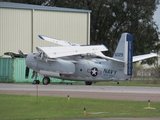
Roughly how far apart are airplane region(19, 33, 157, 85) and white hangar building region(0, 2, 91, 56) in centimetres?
1131

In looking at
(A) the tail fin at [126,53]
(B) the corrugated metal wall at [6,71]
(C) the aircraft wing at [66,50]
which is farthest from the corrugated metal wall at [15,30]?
(A) the tail fin at [126,53]

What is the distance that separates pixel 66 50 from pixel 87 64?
3530mm

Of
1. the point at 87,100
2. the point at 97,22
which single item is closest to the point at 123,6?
the point at 97,22

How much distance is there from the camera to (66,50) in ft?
125

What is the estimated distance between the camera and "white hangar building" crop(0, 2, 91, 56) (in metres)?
53.3

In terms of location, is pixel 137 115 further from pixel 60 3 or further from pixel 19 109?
pixel 60 3

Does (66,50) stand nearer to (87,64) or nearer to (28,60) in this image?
(87,64)

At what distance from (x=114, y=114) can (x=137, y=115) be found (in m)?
0.95

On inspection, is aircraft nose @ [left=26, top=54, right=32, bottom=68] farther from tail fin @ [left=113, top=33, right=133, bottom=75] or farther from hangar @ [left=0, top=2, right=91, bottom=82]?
hangar @ [left=0, top=2, right=91, bottom=82]

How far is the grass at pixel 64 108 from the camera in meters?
18.2

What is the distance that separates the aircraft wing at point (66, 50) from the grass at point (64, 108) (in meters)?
11.2

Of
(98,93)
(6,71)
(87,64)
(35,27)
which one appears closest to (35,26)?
(35,27)

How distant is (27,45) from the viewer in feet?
178

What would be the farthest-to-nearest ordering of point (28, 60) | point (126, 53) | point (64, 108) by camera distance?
point (28, 60) < point (126, 53) < point (64, 108)
